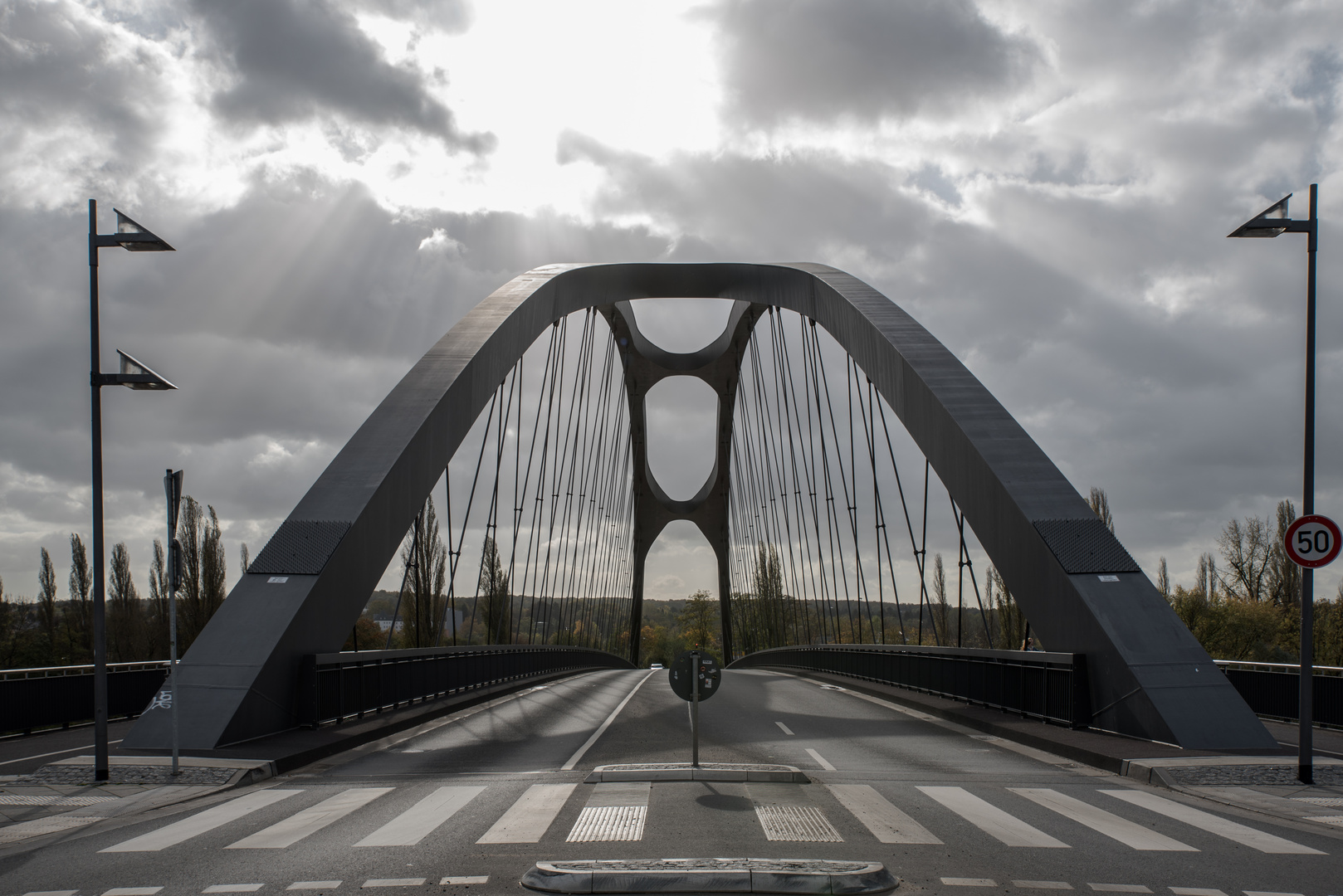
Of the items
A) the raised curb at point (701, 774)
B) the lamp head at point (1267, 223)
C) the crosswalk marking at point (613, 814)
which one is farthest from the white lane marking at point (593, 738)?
the lamp head at point (1267, 223)

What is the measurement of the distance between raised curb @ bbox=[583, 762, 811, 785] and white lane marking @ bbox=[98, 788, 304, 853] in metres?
2.52

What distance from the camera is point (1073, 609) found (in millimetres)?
12062

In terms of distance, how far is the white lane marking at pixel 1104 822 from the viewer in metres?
6.00

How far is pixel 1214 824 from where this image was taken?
266 inches

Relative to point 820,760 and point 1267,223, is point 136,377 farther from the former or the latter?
point 1267,223

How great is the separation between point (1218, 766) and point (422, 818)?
22.6ft

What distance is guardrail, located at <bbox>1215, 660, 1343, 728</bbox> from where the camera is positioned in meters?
13.1

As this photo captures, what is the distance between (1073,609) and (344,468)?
9.47 meters

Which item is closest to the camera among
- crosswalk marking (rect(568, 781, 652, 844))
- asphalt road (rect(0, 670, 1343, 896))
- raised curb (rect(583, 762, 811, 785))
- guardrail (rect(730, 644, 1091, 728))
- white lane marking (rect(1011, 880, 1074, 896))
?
white lane marking (rect(1011, 880, 1074, 896))

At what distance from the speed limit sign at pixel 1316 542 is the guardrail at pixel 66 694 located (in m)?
12.8

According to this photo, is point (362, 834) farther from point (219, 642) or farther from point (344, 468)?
point (344, 468)

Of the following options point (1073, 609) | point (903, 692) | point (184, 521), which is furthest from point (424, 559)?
point (1073, 609)

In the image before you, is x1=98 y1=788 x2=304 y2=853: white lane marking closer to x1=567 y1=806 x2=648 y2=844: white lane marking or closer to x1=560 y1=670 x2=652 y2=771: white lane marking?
x1=567 y1=806 x2=648 y2=844: white lane marking

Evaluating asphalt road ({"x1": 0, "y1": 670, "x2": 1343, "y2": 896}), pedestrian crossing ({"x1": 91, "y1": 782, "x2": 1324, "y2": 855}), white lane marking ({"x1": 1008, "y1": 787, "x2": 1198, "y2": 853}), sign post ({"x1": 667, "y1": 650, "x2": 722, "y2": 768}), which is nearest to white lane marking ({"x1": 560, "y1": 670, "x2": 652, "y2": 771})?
asphalt road ({"x1": 0, "y1": 670, "x2": 1343, "y2": 896})
